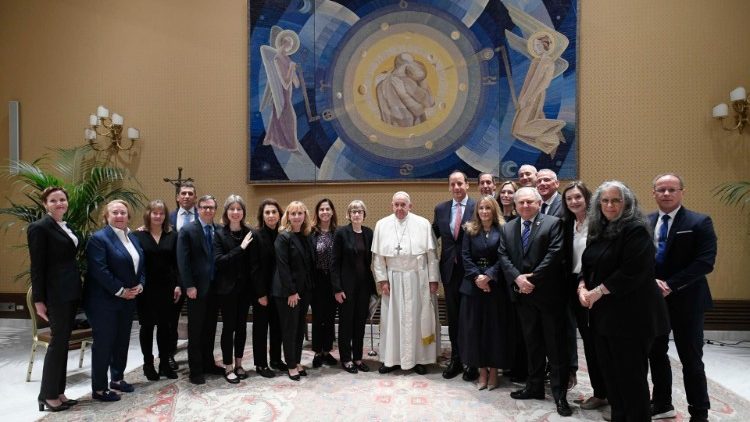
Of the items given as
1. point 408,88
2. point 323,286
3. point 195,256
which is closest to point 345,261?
point 323,286

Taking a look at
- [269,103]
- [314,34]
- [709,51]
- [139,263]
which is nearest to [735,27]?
[709,51]

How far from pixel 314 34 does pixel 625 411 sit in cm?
557

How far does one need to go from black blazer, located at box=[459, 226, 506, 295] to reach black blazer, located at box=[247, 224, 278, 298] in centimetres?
171

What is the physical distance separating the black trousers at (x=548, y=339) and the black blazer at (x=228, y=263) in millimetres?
2362

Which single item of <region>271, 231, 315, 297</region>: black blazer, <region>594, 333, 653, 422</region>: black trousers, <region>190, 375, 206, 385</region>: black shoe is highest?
<region>271, 231, 315, 297</region>: black blazer

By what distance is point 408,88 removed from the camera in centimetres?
633

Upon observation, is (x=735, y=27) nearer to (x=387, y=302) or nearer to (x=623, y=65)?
(x=623, y=65)

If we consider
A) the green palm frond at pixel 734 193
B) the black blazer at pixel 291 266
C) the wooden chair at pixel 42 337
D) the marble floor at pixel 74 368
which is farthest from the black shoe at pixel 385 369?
the green palm frond at pixel 734 193

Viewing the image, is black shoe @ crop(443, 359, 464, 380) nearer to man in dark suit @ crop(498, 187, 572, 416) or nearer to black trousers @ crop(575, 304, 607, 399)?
man in dark suit @ crop(498, 187, 572, 416)

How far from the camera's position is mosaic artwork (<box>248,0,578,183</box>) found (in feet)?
19.9

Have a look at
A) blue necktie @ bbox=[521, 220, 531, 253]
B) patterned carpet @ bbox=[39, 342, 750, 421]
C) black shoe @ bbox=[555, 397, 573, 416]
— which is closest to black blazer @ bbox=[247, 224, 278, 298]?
patterned carpet @ bbox=[39, 342, 750, 421]

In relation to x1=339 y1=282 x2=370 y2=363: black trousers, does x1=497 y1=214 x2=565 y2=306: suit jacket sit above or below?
above

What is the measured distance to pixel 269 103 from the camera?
6500 mm

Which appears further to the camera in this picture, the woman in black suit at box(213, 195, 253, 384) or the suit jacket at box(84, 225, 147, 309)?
the woman in black suit at box(213, 195, 253, 384)
